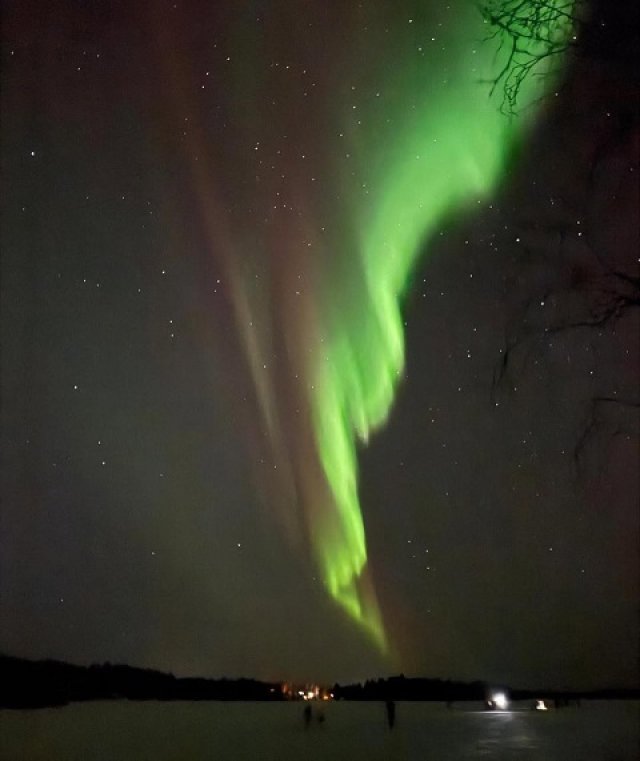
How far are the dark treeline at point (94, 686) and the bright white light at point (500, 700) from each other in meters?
0.80

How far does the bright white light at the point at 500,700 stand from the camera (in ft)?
13.1

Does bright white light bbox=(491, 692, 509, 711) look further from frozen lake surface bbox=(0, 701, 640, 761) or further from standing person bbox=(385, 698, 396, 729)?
standing person bbox=(385, 698, 396, 729)

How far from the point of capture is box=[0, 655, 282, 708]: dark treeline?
397 centimetres

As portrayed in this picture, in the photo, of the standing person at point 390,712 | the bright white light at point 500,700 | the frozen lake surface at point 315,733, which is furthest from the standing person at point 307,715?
the bright white light at point 500,700

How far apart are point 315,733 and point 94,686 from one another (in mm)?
831

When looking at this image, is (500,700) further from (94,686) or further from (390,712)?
(94,686)

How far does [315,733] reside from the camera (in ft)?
13.2

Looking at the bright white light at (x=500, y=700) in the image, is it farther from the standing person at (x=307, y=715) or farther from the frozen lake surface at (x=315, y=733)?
the standing person at (x=307, y=715)

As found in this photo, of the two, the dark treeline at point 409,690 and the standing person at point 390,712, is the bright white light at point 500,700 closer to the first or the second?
the dark treeline at point 409,690

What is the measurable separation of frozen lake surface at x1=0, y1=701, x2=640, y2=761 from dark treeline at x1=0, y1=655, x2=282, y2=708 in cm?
5

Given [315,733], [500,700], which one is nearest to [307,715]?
[315,733]

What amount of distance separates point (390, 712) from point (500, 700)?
0.40 metres

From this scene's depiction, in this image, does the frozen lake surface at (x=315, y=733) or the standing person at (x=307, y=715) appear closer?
the frozen lake surface at (x=315, y=733)

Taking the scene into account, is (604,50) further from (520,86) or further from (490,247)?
(490,247)
